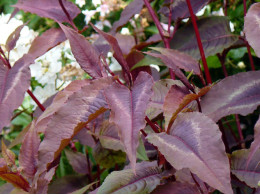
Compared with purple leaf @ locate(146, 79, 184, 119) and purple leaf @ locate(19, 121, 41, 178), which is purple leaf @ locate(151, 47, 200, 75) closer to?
purple leaf @ locate(146, 79, 184, 119)

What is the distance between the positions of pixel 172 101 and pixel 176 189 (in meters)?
0.15

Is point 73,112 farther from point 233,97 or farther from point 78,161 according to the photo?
point 78,161

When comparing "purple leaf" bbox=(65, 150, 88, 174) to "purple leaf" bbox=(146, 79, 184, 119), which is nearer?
"purple leaf" bbox=(146, 79, 184, 119)

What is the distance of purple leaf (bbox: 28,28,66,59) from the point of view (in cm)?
96

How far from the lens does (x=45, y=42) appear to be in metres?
0.98

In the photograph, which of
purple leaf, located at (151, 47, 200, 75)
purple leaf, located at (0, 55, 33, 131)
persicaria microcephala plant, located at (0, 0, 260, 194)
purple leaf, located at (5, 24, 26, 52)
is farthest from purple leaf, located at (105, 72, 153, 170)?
purple leaf, located at (5, 24, 26, 52)

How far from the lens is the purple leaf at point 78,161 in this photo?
42.8 inches

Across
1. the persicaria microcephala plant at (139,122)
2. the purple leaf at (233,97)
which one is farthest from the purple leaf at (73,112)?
the purple leaf at (233,97)

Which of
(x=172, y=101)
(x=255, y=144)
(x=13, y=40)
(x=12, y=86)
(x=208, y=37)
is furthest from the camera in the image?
(x=208, y=37)

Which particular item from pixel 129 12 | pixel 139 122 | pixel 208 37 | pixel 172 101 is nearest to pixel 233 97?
pixel 172 101

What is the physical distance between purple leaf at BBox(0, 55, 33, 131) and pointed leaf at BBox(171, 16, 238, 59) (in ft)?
1.34

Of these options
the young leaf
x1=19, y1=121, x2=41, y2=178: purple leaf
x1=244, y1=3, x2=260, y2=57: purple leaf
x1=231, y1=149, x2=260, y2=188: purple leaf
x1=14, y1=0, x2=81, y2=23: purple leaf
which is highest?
x1=14, y1=0, x2=81, y2=23: purple leaf

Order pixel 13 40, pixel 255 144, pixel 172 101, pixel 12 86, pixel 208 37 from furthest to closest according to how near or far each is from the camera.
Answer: pixel 208 37 < pixel 13 40 < pixel 12 86 < pixel 172 101 < pixel 255 144

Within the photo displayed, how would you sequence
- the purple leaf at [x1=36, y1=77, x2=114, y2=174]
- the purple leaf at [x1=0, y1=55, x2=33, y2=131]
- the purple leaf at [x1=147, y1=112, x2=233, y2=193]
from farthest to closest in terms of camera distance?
the purple leaf at [x1=0, y1=55, x2=33, y2=131] < the purple leaf at [x1=36, y1=77, x2=114, y2=174] < the purple leaf at [x1=147, y1=112, x2=233, y2=193]
